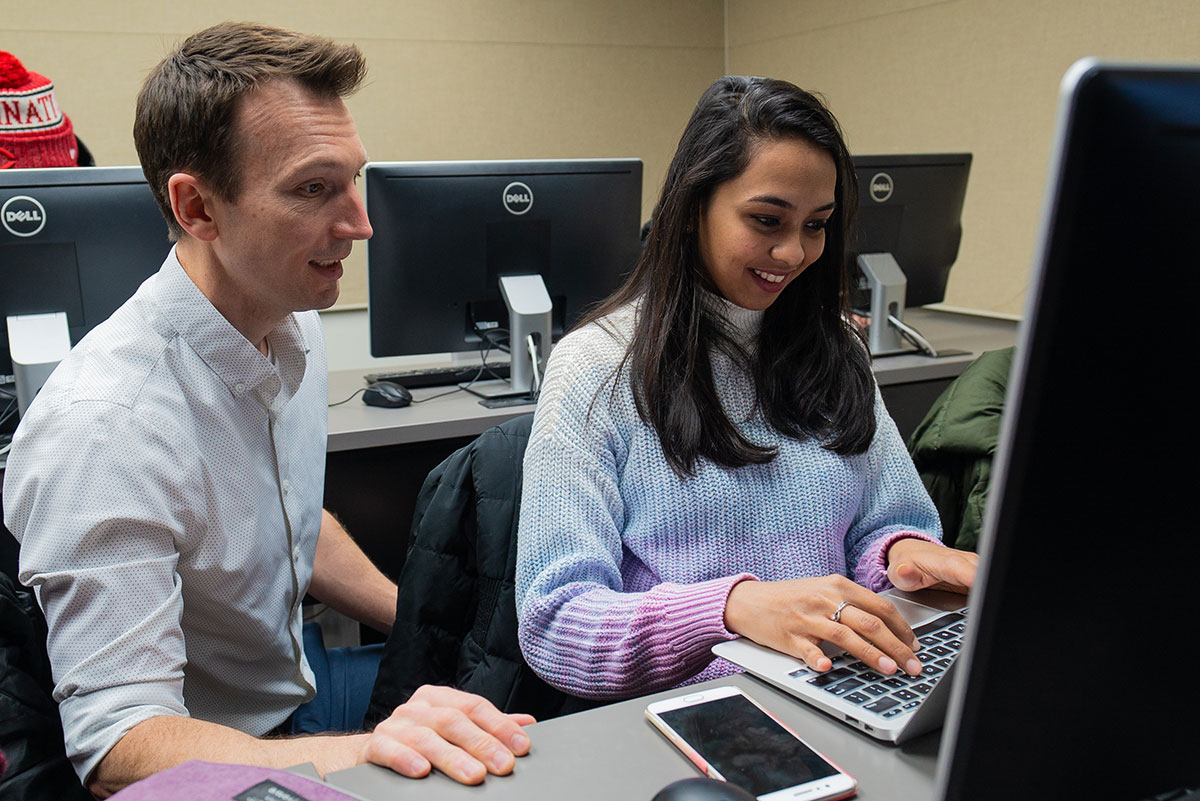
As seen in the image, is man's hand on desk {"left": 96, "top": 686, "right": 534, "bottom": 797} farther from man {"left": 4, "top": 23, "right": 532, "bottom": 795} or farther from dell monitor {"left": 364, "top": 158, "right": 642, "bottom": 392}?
dell monitor {"left": 364, "top": 158, "right": 642, "bottom": 392}

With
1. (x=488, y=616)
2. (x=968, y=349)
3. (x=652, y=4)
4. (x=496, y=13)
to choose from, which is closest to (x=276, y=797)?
(x=488, y=616)

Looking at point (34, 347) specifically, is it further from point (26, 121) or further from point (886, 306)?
point (886, 306)

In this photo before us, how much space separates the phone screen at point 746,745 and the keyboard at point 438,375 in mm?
1725

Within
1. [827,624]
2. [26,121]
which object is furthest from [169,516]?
[26,121]

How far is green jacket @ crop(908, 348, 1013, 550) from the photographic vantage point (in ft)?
4.70

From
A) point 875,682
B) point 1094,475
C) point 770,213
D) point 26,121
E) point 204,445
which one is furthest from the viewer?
point 26,121

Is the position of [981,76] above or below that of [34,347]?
above

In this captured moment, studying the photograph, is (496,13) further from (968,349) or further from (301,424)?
(301,424)

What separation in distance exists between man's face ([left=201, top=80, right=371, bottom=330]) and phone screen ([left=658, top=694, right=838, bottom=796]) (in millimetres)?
733

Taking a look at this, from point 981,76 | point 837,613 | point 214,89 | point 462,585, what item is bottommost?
Result: point 462,585

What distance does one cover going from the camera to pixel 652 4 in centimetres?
441

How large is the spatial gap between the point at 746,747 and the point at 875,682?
16 cm

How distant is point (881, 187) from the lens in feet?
8.40

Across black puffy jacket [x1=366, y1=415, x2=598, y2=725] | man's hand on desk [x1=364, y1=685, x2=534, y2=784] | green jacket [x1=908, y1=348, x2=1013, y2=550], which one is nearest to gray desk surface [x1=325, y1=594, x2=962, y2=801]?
man's hand on desk [x1=364, y1=685, x2=534, y2=784]
